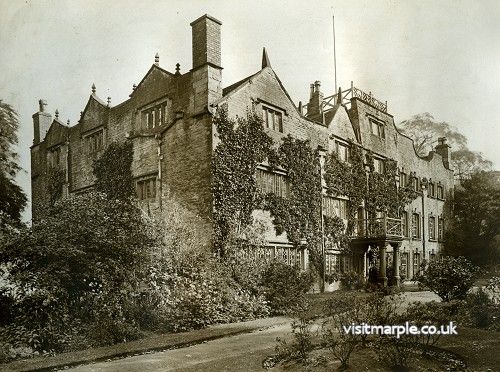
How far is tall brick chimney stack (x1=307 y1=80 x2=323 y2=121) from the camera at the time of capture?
2265 cm

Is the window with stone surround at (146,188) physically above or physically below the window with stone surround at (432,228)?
Result: above

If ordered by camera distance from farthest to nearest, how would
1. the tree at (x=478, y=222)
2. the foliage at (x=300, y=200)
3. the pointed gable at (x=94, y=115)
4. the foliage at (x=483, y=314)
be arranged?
the tree at (x=478, y=222)
the pointed gable at (x=94, y=115)
the foliage at (x=300, y=200)
the foliage at (x=483, y=314)

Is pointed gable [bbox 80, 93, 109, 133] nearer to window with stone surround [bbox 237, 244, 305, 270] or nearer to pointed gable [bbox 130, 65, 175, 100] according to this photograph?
pointed gable [bbox 130, 65, 175, 100]

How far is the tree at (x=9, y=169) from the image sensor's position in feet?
37.7

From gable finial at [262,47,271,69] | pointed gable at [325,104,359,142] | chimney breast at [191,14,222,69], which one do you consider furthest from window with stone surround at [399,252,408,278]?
chimney breast at [191,14,222,69]

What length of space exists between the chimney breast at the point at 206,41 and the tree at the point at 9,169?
22.0 feet

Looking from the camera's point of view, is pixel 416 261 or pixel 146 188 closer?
pixel 146 188

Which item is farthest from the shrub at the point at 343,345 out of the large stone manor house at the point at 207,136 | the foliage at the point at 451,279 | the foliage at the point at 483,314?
the large stone manor house at the point at 207,136

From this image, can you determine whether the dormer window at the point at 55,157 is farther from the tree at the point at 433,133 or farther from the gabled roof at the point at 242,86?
the tree at the point at 433,133

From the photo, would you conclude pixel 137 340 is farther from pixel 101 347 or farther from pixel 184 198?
pixel 184 198

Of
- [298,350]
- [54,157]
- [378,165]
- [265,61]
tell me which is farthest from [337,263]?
[54,157]

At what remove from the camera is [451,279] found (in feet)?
40.9

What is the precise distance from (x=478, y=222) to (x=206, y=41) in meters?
21.8

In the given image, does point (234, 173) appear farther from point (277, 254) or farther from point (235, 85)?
point (235, 85)
